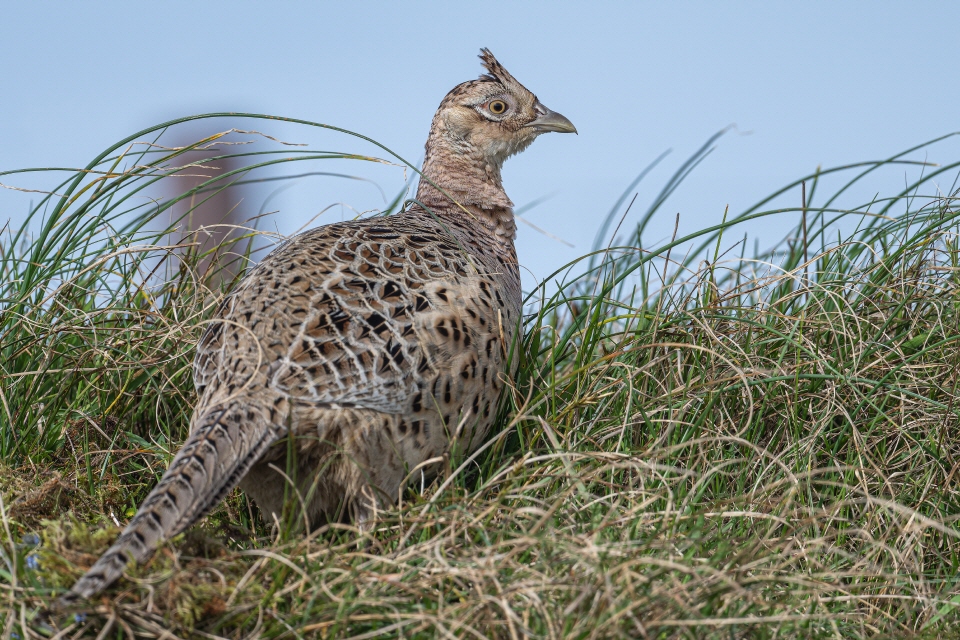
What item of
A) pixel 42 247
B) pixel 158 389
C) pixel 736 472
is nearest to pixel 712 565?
pixel 736 472

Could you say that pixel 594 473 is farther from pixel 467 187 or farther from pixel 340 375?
pixel 467 187

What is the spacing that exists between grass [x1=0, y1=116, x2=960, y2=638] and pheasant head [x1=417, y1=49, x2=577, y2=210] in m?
0.60

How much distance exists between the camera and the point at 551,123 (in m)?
5.44

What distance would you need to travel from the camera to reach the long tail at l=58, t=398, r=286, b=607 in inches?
100

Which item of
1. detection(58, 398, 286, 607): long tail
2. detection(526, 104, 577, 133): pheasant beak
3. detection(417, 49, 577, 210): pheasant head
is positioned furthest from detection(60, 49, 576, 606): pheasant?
detection(526, 104, 577, 133): pheasant beak

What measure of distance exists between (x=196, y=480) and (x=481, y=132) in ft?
10.1

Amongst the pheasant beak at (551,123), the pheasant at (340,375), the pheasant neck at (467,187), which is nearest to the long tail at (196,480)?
the pheasant at (340,375)

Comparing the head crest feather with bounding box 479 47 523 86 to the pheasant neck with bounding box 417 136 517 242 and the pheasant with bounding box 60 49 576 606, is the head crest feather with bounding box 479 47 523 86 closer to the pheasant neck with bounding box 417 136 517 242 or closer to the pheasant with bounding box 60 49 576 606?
the pheasant neck with bounding box 417 136 517 242

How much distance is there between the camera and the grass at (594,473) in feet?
8.97

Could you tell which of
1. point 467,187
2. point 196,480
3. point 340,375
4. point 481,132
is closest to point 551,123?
point 481,132

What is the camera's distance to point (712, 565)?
2.94 meters

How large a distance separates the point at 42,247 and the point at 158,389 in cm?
100

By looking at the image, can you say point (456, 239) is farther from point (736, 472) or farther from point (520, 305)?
point (736, 472)

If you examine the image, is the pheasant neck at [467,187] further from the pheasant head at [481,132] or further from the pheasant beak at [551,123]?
the pheasant beak at [551,123]
